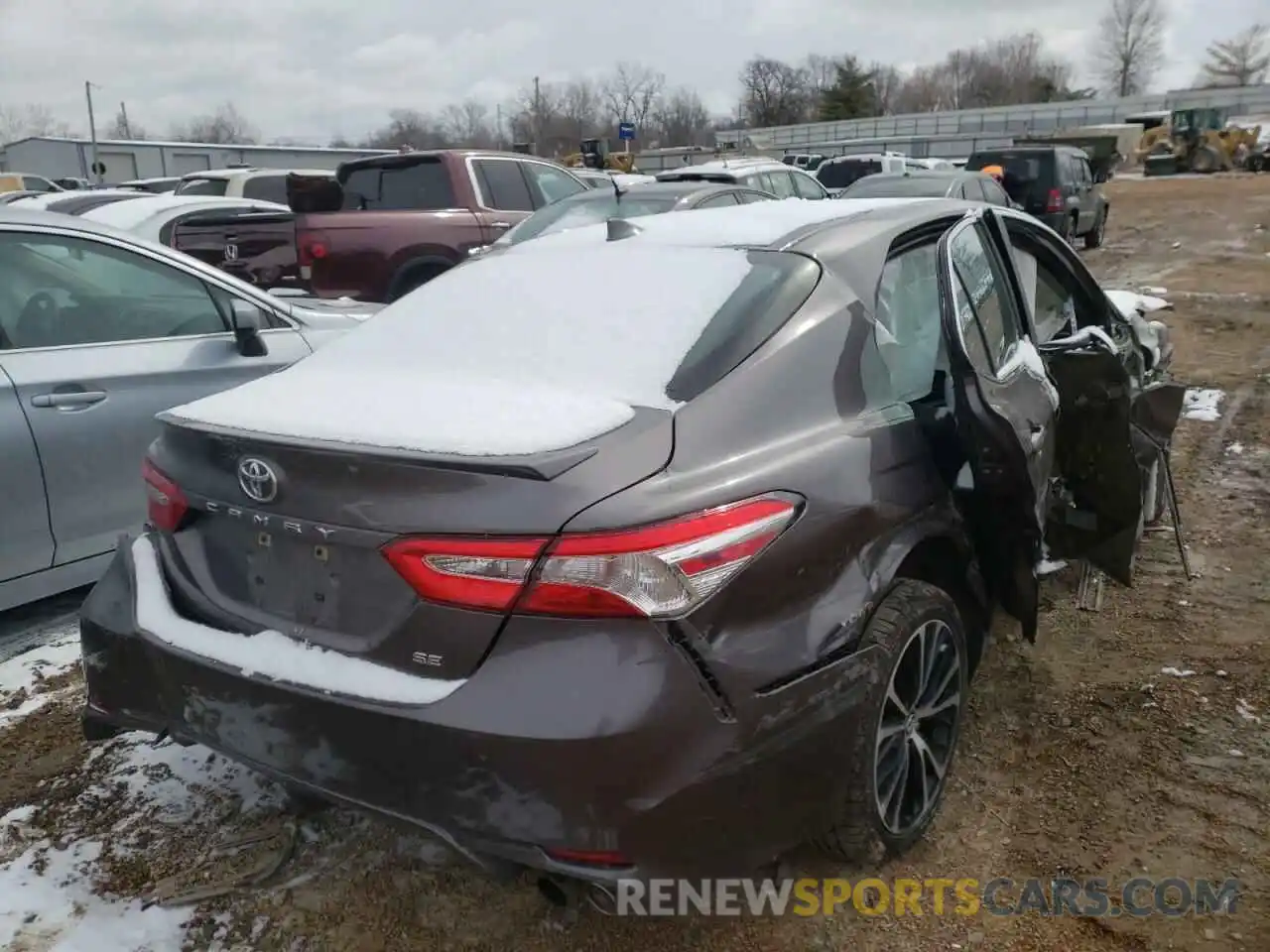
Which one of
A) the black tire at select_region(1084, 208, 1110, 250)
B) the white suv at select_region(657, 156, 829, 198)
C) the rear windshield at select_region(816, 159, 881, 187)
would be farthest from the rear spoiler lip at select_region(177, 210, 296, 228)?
the black tire at select_region(1084, 208, 1110, 250)

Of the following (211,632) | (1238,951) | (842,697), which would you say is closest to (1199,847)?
(1238,951)

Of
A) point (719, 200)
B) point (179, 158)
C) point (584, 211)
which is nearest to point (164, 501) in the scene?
point (584, 211)

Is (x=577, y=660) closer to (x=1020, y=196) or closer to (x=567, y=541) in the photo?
(x=567, y=541)

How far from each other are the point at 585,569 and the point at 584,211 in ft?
25.1

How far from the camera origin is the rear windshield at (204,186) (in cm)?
1433

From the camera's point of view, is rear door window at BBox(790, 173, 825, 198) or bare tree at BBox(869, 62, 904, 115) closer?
rear door window at BBox(790, 173, 825, 198)

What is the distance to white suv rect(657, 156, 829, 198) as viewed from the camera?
11067mm

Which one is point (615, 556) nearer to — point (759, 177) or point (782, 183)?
point (759, 177)

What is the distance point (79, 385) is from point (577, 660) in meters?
2.82

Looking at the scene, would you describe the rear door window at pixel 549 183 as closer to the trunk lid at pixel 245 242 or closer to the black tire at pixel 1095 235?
the trunk lid at pixel 245 242

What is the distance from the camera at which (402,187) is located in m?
9.27

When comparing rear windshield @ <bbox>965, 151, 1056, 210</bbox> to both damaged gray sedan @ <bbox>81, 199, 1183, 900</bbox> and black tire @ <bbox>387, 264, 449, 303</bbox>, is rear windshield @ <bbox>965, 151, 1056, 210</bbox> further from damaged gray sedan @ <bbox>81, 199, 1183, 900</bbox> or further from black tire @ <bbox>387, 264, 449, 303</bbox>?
damaged gray sedan @ <bbox>81, 199, 1183, 900</bbox>

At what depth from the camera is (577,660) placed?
6.25 ft

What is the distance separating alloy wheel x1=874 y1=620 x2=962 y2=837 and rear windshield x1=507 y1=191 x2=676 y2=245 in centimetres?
671
